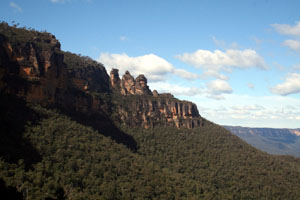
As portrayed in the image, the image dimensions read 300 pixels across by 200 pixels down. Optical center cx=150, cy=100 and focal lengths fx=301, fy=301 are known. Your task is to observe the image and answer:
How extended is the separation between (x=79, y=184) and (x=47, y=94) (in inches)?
1127

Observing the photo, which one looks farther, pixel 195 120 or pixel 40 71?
pixel 195 120

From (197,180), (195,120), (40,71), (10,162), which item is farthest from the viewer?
(195,120)

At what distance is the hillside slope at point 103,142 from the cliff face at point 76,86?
0.23m

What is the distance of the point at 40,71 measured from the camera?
219 feet

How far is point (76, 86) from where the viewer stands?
278 ft

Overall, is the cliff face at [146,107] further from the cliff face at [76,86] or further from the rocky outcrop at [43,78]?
the rocky outcrop at [43,78]

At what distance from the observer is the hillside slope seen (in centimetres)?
4534

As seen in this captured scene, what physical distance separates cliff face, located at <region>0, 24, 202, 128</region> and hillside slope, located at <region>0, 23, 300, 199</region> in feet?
0.77

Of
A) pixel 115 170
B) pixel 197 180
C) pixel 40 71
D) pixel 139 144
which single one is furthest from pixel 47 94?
pixel 197 180

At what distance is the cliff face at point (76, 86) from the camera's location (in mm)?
63062

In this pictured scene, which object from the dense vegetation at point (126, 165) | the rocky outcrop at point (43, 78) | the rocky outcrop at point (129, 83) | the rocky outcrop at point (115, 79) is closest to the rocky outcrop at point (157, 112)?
the dense vegetation at point (126, 165)

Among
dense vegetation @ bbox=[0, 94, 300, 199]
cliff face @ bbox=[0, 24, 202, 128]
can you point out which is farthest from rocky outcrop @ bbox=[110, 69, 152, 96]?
dense vegetation @ bbox=[0, 94, 300, 199]

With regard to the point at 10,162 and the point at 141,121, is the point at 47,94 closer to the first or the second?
the point at 10,162

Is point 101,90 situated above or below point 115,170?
above
